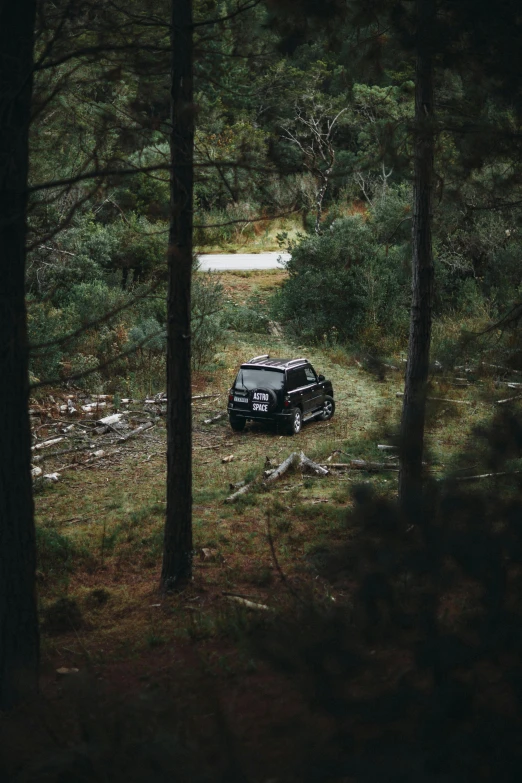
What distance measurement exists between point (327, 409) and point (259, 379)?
89.8 inches

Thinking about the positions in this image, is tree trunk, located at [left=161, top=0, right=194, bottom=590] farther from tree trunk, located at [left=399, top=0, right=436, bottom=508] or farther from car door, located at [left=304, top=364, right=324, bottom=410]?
car door, located at [left=304, top=364, right=324, bottom=410]

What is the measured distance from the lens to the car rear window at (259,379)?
17297 millimetres

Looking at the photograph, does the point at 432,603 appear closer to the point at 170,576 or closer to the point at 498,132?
the point at 498,132

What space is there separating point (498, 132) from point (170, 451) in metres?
5.08

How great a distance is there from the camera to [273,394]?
1716 centimetres

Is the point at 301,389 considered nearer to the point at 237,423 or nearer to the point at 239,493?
the point at 237,423

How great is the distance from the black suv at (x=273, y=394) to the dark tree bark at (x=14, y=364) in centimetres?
1089

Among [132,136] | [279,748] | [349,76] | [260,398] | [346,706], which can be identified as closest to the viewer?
[346,706]

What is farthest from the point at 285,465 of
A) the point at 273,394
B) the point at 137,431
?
the point at 137,431

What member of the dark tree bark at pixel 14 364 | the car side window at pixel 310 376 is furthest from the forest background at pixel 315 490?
the car side window at pixel 310 376

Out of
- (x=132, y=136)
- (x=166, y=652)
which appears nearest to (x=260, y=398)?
(x=166, y=652)

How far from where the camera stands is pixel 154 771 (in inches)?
132

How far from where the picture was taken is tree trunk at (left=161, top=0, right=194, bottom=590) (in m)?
8.82

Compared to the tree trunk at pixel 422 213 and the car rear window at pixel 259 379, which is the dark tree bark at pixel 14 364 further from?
the car rear window at pixel 259 379
